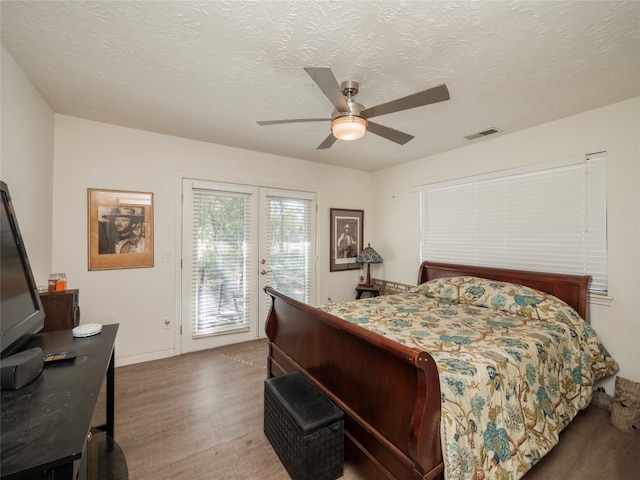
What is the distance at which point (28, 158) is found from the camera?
6.92 feet

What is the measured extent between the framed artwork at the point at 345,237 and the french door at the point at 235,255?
1.67ft

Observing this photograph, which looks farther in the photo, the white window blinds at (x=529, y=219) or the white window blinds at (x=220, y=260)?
the white window blinds at (x=220, y=260)

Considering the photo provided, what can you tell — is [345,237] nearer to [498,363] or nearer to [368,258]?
[368,258]

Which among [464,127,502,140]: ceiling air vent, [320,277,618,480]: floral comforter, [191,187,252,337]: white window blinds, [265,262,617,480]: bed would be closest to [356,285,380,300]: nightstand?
[320,277,618,480]: floral comforter

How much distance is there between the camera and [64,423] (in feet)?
2.79

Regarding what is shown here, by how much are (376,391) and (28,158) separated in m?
2.97

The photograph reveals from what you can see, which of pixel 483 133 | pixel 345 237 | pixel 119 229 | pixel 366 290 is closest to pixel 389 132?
pixel 483 133

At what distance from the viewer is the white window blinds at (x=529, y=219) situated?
8.26ft

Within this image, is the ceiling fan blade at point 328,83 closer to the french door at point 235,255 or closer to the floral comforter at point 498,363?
the floral comforter at point 498,363

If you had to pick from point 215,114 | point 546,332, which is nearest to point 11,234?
point 215,114

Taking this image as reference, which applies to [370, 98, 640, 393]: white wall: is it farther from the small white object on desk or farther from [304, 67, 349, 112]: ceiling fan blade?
the small white object on desk

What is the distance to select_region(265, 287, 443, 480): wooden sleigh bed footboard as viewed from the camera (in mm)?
1237

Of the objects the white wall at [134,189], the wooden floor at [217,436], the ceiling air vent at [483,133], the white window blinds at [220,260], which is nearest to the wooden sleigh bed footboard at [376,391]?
the wooden floor at [217,436]

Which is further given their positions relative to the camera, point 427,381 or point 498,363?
point 498,363
